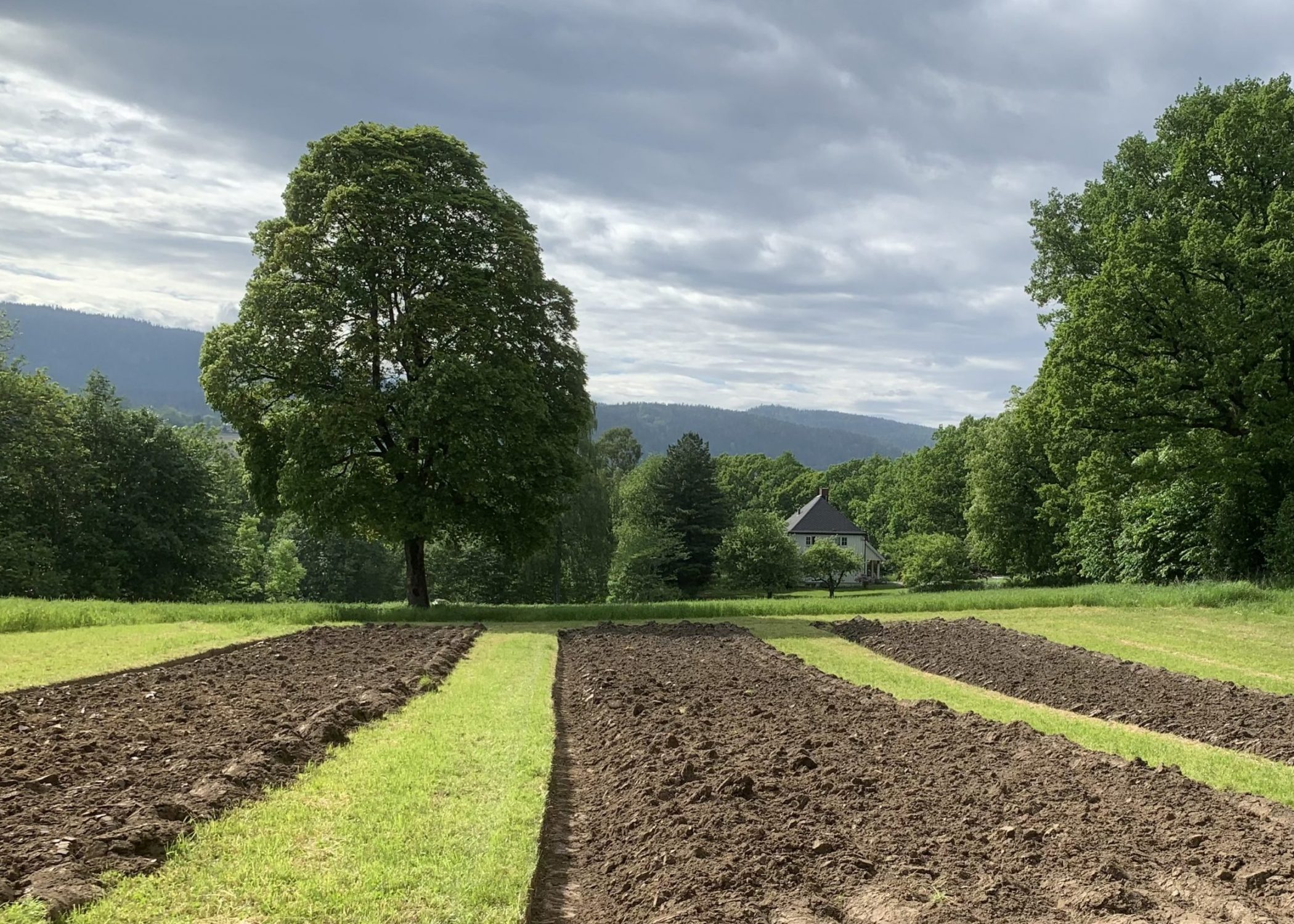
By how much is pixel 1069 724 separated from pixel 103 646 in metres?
19.0

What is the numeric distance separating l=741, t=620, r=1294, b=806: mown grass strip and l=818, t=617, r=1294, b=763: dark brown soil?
41 centimetres

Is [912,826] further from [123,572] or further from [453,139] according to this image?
[123,572]

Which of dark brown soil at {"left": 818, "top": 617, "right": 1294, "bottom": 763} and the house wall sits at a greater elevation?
dark brown soil at {"left": 818, "top": 617, "right": 1294, "bottom": 763}

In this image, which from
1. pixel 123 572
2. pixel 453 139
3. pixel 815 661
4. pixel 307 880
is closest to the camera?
pixel 307 880

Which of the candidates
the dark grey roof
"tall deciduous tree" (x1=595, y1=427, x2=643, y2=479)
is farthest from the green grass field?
the dark grey roof

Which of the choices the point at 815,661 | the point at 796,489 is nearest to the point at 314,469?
the point at 815,661

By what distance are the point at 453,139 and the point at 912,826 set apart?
27781 millimetres

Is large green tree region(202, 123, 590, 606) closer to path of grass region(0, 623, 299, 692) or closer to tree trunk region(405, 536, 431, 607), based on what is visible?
tree trunk region(405, 536, 431, 607)

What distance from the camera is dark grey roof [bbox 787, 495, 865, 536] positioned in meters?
93.9

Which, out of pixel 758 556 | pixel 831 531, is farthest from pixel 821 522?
pixel 758 556

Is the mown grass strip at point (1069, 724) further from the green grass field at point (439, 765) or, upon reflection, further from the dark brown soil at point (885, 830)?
the dark brown soil at point (885, 830)

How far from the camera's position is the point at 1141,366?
31.1 m

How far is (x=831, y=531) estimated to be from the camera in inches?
3691

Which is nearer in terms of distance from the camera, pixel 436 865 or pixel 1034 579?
pixel 436 865
